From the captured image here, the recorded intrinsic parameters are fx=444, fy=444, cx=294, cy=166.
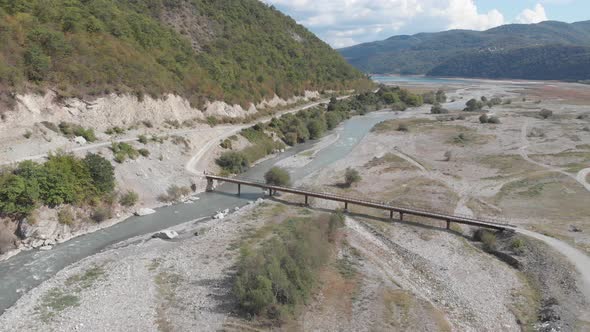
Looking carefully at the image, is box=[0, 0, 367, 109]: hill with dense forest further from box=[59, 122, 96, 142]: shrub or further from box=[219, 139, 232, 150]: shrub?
box=[219, 139, 232, 150]: shrub

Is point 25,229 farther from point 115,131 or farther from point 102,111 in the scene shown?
point 102,111

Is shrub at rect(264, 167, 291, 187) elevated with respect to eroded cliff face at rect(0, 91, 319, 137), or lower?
lower

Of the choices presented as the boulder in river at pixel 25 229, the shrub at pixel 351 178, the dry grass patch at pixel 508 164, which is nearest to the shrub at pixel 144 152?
the boulder in river at pixel 25 229

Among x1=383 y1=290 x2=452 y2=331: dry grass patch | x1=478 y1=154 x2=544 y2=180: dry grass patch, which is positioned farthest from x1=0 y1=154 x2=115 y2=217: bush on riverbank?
x1=478 y1=154 x2=544 y2=180: dry grass patch

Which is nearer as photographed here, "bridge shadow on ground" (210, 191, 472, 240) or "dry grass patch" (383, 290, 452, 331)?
"dry grass patch" (383, 290, 452, 331)

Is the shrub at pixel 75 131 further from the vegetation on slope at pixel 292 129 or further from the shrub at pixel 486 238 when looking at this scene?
the shrub at pixel 486 238

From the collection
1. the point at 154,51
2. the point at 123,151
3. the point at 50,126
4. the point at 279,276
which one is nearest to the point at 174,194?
the point at 123,151

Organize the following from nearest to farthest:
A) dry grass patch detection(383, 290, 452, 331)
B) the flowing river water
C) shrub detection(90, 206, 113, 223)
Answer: dry grass patch detection(383, 290, 452, 331)
the flowing river water
shrub detection(90, 206, 113, 223)
